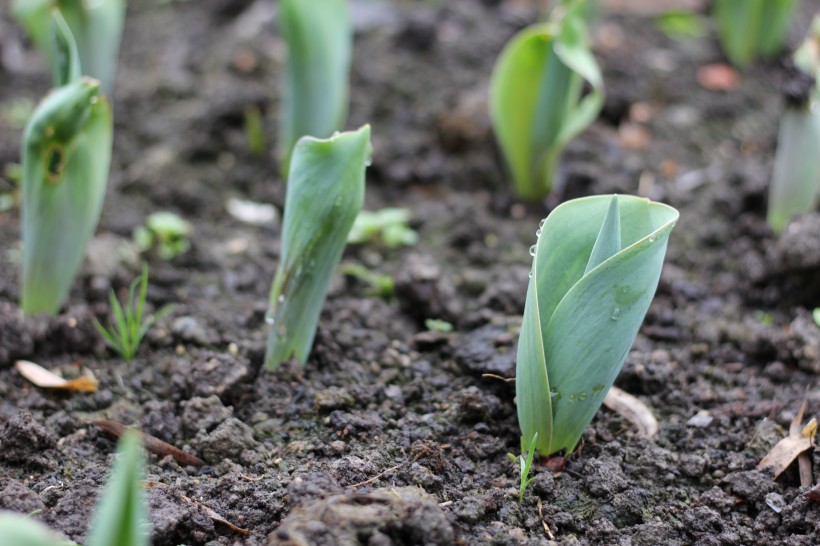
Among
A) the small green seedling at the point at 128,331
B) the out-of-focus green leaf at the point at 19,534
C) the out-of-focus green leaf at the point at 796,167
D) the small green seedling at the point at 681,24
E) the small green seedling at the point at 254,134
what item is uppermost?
the small green seedling at the point at 681,24

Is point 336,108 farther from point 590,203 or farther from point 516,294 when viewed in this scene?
point 590,203

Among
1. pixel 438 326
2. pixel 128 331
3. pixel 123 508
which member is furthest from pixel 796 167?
pixel 123 508

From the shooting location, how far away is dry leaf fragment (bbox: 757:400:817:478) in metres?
1.71

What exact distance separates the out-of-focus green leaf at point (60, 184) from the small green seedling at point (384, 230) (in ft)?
2.48

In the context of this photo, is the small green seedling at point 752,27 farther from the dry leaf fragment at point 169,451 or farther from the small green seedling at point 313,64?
the dry leaf fragment at point 169,451

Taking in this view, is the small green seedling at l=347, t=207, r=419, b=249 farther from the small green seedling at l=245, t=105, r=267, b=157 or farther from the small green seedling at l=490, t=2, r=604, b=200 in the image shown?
the small green seedling at l=245, t=105, r=267, b=157

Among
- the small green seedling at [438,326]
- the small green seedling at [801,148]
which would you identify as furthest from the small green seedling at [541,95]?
the small green seedling at [438,326]

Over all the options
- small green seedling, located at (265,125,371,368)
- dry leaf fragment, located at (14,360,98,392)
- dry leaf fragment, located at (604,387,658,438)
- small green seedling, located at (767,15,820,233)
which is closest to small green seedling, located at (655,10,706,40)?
small green seedling, located at (767,15,820,233)

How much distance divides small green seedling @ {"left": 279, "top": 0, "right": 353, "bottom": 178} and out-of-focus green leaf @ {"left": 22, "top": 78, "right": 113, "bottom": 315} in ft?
2.26

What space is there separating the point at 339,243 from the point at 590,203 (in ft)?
1.75

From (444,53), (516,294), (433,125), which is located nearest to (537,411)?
(516,294)

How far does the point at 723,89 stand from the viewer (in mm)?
3574

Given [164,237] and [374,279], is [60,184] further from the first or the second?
[374,279]

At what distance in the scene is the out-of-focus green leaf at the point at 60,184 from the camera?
6.12 feet
